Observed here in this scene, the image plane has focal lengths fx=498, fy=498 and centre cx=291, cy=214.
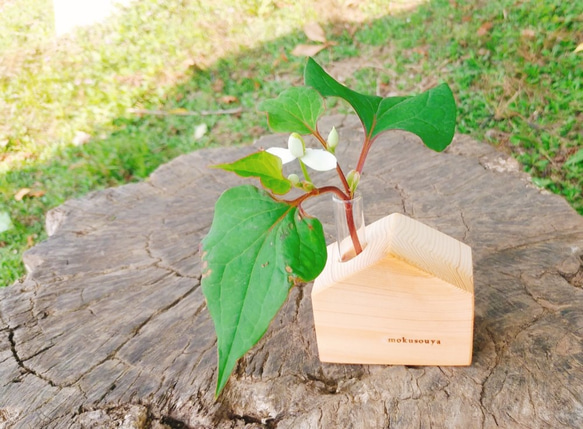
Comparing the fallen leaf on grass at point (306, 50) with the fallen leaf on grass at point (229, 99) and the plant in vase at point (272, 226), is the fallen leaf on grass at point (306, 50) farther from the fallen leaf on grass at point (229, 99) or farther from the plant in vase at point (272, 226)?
the plant in vase at point (272, 226)

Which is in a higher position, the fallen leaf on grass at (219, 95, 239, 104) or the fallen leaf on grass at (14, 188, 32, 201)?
the fallen leaf on grass at (14, 188, 32, 201)

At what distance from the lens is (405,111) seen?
1.10m

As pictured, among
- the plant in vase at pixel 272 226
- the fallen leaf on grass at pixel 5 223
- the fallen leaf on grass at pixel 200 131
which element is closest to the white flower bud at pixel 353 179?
the plant in vase at pixel 272 226

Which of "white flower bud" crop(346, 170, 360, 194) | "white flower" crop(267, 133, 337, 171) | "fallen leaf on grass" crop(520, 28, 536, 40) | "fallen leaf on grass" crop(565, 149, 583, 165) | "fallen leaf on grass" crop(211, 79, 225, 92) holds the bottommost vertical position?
"fallen leaf on grass" crop(565, 149, 583, 165)

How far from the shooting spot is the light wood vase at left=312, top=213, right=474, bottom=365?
112cm

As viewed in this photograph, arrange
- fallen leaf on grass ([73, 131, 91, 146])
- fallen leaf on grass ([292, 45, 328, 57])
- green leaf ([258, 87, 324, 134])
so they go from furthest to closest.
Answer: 1. fallen leaf on grass ([292, 45, 328, 57])
2. fallen leaf on grass ([73, 131, 91, 146])
3. green leaf ([258, 87, 324, 134])

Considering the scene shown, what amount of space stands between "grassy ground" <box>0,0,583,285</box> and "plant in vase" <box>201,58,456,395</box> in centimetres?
161

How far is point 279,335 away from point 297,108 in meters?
0.64

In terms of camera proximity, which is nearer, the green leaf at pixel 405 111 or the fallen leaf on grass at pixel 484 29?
the green leaf at pixel 405 111

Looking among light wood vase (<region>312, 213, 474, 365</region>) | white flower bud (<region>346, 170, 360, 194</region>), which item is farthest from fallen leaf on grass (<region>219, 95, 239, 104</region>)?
white flower bud (<region>346, 170, 360, 194</region>)

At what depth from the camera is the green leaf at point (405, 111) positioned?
3.46 feet

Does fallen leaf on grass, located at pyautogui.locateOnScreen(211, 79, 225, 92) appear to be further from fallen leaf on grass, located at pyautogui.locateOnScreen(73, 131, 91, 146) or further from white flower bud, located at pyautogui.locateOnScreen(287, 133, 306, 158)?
white flower bud, located at pyautogui.locateOnScreen(287, 133, 306, 158)

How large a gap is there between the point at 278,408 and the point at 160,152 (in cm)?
232

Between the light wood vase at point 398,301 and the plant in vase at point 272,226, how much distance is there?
0.20 meters
